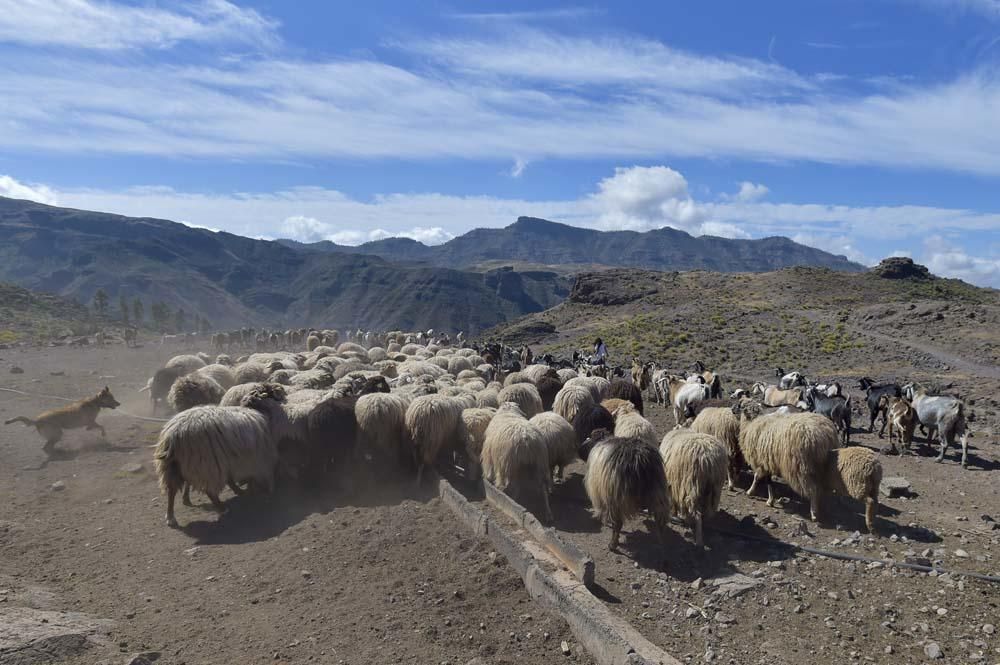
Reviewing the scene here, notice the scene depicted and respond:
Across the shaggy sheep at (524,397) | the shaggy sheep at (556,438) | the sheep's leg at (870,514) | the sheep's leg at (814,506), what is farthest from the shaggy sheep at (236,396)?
the sheep's leg at (870,514)

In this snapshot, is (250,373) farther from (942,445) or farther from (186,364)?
(942,445)

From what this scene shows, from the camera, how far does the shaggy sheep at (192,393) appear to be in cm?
1303

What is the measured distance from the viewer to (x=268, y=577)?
280 inches

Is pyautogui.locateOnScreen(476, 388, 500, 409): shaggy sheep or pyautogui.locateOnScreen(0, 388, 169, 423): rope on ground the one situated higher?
pyautogui.locateOnScreen(476, 388, 500, 409): shaggy sheep

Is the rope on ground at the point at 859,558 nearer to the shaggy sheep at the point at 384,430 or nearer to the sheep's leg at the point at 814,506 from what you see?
the sheep's leg at the point at 814,506

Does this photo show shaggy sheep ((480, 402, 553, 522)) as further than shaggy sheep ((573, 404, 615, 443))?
No

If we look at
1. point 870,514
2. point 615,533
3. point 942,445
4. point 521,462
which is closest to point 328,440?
point 521,462

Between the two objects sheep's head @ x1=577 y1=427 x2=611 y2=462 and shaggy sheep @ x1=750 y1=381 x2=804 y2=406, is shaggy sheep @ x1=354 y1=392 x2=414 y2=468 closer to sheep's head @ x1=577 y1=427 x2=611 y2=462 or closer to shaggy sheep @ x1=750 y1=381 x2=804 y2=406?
sheep's head @ x1=577 y1=427 x2=611 y2=462

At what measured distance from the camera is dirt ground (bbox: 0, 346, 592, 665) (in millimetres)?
5738

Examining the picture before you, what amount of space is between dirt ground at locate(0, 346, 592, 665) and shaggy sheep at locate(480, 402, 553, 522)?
3.74ft

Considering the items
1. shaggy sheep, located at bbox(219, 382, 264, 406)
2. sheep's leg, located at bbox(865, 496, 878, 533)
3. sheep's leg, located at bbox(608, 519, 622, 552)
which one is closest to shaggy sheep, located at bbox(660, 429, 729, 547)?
sheep's leg, located at bbox(608, 519, 622, 552)

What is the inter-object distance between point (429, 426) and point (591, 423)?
3.21 metres

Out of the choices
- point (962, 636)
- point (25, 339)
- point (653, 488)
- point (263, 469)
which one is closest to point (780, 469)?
point (653, 488)

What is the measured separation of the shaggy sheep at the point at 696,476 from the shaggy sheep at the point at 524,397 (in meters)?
4.91
